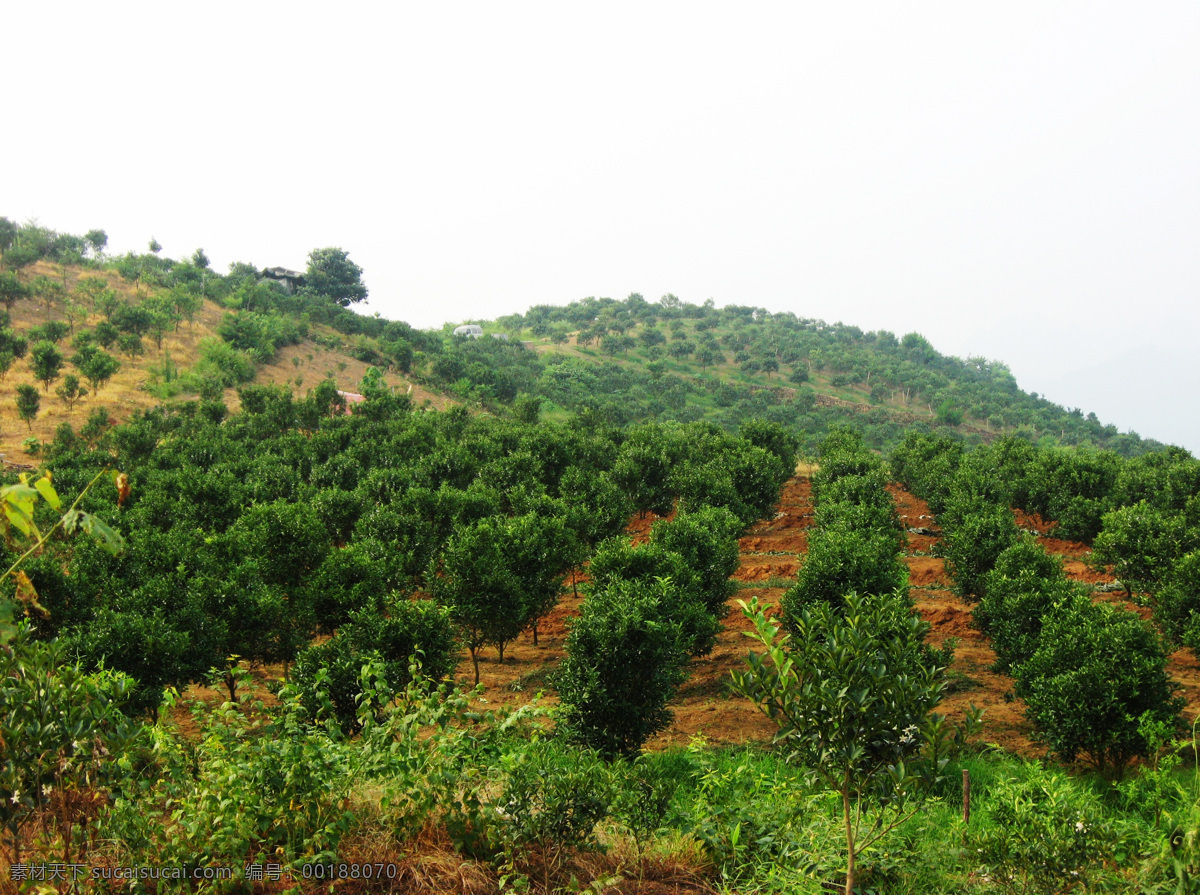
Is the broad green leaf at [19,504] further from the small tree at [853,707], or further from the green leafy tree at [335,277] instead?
the green leafy tree at [335,277]

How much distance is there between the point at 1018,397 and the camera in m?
111

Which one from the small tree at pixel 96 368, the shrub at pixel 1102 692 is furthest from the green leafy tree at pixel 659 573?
the small tree at pixel 96 368

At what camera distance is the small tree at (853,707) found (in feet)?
17.5

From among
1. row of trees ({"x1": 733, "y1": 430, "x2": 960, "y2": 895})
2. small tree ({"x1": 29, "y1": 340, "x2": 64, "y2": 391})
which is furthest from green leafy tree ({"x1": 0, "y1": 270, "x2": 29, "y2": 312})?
row of trees ({"x1": 733, "y1": 430, "x2": 960, "y2": 895})

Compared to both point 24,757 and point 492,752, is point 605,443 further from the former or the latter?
point 24,757

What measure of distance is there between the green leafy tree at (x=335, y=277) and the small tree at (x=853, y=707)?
98.1 meters

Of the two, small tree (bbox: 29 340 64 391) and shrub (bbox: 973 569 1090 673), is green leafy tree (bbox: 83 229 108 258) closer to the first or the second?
small tree (bbox: 29 340 64 391)

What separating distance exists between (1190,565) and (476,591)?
60.6ft

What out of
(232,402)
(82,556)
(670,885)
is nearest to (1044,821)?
(670,885)

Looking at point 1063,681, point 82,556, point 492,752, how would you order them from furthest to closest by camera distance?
point 82,556, point 1063,681, point 492,752

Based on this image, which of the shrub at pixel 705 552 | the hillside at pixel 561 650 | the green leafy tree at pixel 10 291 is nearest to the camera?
the hillside at pixel 561 650

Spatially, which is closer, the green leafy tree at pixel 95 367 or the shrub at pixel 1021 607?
the shrub at pixel 1021 607

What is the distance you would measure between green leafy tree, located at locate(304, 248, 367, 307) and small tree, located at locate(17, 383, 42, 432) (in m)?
55.1

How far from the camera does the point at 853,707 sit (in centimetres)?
537
